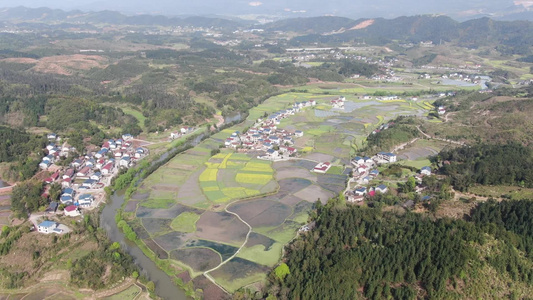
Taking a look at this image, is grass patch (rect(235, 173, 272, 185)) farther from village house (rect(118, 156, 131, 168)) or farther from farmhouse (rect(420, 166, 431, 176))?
farmhouse (rect(420, 166, 431, 176))

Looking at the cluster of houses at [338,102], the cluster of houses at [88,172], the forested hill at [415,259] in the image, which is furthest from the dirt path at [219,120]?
the forested hill at [415,259]

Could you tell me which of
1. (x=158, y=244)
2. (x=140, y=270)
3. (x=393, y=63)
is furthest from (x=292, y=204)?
(x=393, y=63)

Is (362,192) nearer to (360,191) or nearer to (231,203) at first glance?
(360,191)

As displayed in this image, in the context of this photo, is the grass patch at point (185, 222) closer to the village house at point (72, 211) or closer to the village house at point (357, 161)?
the village house at point (72, 211)

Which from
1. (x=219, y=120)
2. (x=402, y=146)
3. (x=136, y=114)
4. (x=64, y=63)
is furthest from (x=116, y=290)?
(x=64, y=63)

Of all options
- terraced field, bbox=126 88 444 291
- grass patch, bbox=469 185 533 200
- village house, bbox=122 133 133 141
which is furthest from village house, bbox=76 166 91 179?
grass patch, bbox=469 185 533 200

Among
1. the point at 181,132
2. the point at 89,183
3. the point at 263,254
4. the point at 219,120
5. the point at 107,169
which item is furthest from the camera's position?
the point at 219,120
